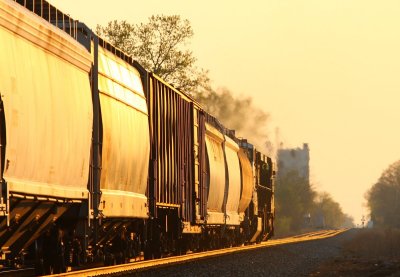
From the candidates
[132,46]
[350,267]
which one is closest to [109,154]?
[350,267]

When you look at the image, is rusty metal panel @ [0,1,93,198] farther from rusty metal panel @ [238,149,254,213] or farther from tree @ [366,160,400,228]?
tree @ [366,160,400,228]

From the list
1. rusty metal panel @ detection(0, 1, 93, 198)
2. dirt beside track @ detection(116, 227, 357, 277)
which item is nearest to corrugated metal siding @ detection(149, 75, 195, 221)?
dirt beside track @ detection(116, 227, 357, 277)

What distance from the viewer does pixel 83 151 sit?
15.1 meters

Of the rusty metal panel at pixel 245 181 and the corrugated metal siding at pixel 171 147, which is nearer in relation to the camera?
the corrugated metal siding at pixel 171 147

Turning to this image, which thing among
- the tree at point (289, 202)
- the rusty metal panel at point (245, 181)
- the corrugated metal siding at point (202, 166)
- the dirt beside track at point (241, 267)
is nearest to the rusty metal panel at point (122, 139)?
the dirt beside track at point (241, 267)

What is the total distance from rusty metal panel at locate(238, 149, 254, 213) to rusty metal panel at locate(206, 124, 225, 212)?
15.4 ft

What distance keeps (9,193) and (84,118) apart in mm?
3487

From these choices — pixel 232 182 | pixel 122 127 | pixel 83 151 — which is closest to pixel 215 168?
pixel 232 182

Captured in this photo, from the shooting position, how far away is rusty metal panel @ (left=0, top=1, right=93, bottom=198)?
11.9 m

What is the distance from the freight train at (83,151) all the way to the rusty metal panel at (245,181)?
10.7 meters

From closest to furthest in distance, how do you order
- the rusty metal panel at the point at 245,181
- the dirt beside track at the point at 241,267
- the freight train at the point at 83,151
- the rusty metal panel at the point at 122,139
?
1. the freight train at the point at 83,151
2. the rusty metal panel at the point at 122,139
3. the dirt beside track at the point at 241,267
4. the rusty metal panel at the point at 245,181

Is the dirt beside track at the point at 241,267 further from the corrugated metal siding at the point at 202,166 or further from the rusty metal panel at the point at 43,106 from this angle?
the rusty metal panel at the point at 43,106

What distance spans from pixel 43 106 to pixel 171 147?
10.8 metres

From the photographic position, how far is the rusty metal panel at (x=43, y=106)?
1186 centimetres
